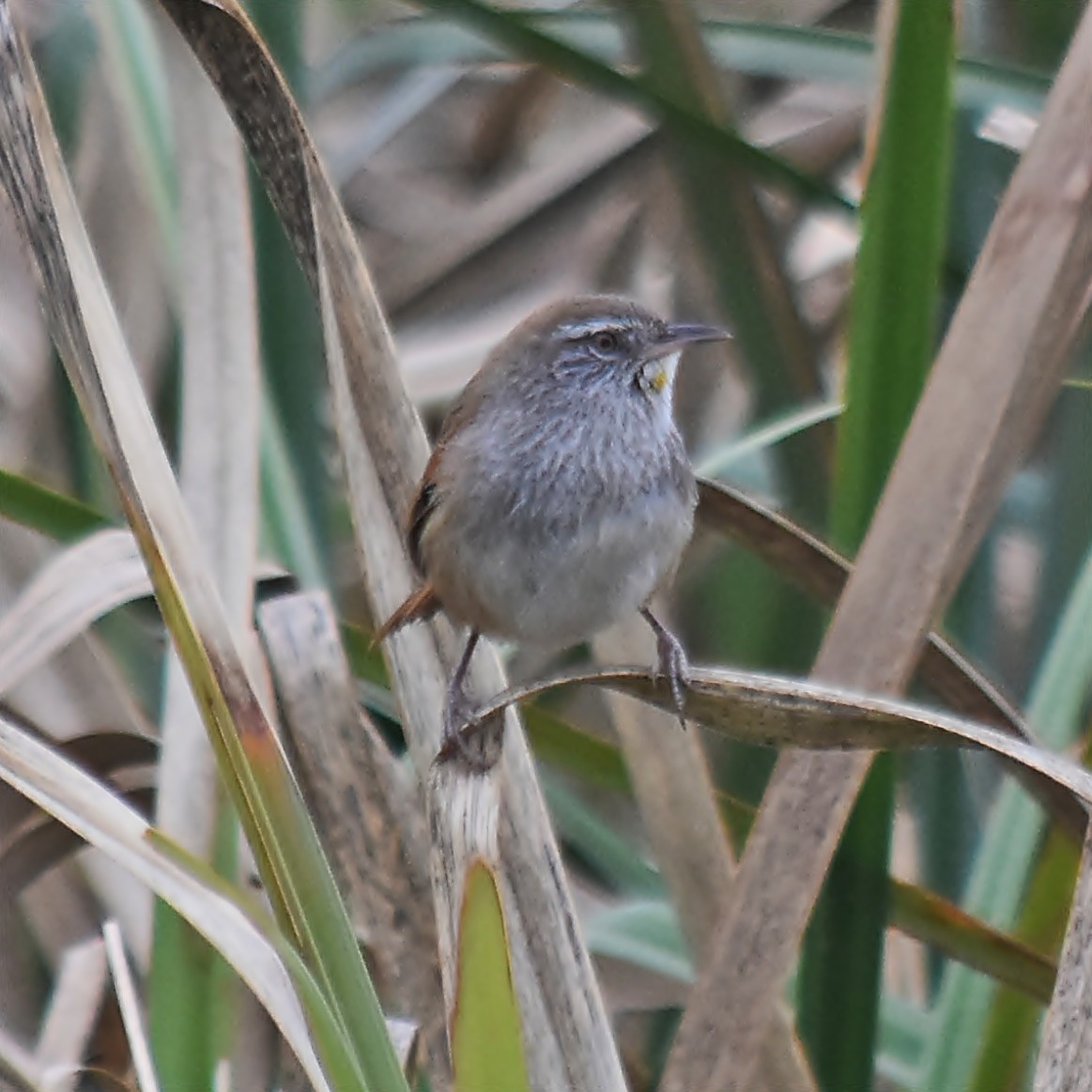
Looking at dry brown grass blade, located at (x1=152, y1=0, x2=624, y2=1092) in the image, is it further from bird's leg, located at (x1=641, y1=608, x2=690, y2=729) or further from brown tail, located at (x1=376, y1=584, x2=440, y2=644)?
bird's leg, located at (x1=641, y1=608, x2=690, y2=729)

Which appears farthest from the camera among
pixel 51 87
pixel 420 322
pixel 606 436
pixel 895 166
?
pixel 420 322

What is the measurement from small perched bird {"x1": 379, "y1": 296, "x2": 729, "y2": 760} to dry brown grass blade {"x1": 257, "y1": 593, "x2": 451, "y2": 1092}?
213 mm

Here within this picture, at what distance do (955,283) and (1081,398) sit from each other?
218 millimetres

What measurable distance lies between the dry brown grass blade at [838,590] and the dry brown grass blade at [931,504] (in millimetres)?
100

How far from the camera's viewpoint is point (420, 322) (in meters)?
2.90

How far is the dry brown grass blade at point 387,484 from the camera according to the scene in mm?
1359

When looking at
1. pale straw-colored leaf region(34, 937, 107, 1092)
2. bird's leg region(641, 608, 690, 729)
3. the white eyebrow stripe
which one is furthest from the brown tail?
pale straw-colored leaf region(34, 937, 107, 1092)

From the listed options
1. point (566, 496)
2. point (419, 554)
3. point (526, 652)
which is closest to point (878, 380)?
point (566, 496)

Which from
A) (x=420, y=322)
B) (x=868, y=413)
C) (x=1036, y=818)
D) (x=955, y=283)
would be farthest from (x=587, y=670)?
(x=420, y=322)

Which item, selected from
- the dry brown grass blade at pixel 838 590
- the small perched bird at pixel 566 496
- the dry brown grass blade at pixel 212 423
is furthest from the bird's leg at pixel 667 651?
the dry brown grass blade at pixel 212 423

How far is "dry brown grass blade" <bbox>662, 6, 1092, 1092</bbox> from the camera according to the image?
1427 mm

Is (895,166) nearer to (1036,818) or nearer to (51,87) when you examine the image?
(1036,818)

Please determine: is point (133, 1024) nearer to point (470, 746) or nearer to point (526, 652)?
point (470, 746)

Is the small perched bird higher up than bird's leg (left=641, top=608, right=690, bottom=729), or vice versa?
the small perched bird
